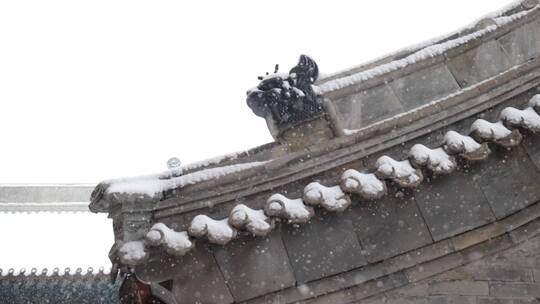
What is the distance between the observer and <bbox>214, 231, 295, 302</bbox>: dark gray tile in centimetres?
479

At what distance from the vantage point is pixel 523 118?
185 inches

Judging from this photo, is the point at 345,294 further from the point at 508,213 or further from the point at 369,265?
the point at 508,213

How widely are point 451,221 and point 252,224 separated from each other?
1804 millimetres

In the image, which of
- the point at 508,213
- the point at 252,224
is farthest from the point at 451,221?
the point at 252,224

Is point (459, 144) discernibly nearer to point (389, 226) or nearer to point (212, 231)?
point (389, 226)

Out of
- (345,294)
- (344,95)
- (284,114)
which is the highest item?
(344,95)

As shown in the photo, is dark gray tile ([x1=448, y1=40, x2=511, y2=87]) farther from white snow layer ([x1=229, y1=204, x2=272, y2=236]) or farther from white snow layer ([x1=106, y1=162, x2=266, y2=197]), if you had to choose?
white snow layer ([x1=229, y1=204, x2=272, y2=236])

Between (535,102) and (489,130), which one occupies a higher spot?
(535,102)

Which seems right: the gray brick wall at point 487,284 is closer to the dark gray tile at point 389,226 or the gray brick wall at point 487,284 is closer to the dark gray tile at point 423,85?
the dark gray tile at point 389,226

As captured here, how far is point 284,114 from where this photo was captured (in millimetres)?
5141

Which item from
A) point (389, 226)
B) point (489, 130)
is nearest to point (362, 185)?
Answer: point (389, 226)

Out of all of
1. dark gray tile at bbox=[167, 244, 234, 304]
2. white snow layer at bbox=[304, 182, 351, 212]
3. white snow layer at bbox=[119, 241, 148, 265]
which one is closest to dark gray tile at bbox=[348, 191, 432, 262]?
white snow layer at bbox=[304, 182, 351, 212]

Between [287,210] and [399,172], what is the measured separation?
1.01m

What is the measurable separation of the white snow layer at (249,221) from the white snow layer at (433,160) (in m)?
1.39
